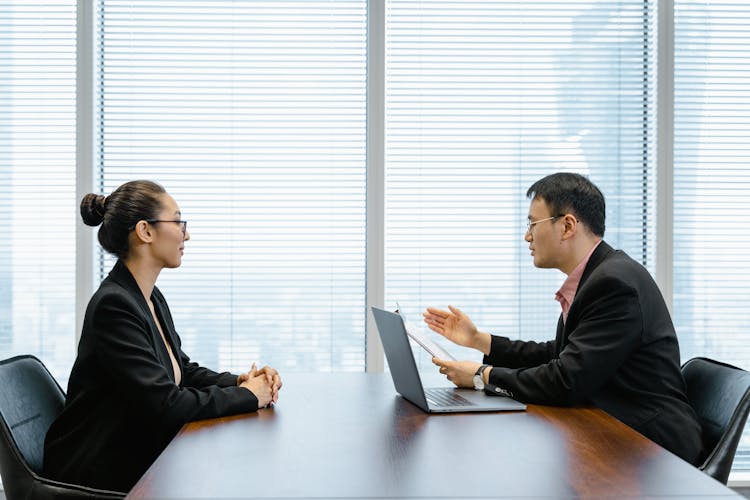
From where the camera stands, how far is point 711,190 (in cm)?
375

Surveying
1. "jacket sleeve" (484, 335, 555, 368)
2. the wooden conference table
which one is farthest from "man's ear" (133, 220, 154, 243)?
"jacket sleeve" (484, 335, 555, 368)

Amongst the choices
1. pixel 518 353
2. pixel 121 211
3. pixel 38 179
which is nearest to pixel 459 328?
pixel 518 353

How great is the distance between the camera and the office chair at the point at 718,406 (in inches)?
79.4

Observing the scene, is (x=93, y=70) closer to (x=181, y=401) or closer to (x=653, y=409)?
(x=181, y=401)

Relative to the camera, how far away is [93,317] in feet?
6.68

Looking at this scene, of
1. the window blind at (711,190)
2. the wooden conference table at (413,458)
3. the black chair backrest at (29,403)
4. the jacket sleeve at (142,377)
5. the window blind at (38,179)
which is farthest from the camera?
the window blind at (711,190)

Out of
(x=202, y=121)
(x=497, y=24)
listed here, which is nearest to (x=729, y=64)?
(x=497, y=24)

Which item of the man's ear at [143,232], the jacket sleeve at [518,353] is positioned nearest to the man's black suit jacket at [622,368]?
the jacket sleeve at [518,353]

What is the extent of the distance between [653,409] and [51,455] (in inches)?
66.6

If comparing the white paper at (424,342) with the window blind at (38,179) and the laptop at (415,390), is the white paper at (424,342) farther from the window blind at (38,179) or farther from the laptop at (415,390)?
the window blind at (38,179)

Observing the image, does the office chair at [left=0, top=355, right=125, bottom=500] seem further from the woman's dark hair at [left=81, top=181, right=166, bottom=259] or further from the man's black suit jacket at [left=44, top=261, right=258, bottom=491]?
the woman's dark hair at [left=81, top=181, right=166, bottom=259]

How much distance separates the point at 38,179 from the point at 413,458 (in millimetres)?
2815

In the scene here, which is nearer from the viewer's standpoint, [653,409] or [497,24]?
[653,409]

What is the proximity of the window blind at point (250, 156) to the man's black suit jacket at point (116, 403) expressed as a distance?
5.03ft
